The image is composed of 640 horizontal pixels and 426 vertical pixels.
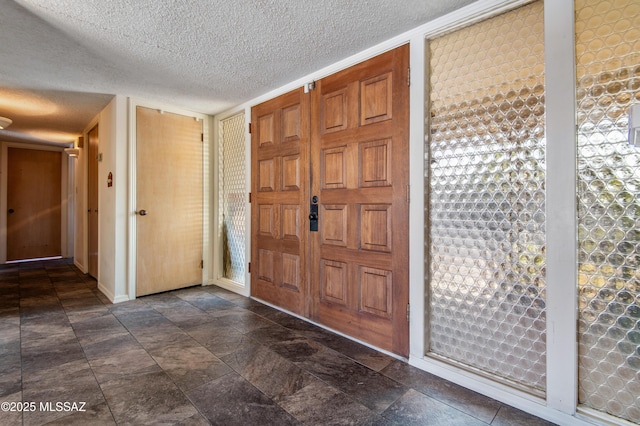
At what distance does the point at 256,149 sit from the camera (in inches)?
136

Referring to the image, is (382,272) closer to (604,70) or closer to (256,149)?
(604,70)

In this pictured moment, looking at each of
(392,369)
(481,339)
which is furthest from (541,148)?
(392,369)

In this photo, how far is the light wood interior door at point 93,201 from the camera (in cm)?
452

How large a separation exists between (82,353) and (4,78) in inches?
108

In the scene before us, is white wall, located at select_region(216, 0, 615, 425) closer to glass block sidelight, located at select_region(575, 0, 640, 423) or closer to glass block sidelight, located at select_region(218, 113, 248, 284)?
glass block sidelight, located at select_region(575, 0, 640, 423)

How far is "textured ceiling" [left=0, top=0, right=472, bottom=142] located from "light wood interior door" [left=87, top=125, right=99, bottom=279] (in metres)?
1.22

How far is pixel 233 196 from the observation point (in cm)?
394

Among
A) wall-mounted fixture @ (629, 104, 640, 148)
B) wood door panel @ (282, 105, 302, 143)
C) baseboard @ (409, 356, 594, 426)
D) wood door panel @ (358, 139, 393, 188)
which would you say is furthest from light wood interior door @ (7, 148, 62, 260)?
wall-mounted fixture @ (629, 104, 640, 148)

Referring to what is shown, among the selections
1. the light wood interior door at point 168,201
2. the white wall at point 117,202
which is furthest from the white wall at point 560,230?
the white wall at point 117,202

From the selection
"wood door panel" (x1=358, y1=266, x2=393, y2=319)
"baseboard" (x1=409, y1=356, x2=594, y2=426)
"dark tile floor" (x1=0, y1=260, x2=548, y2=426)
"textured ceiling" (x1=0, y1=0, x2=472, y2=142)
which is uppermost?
"textured ceiling" (x1=0, y1=0, x2=472, y2=142)

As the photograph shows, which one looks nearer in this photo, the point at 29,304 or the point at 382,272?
the point at 382,272

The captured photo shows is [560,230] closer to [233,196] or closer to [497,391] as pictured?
[497,391]

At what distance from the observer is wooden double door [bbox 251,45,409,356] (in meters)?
2.19

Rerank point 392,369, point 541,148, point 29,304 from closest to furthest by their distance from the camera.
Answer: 1. point 541,148
2. point 392,369
3. point 29,304
